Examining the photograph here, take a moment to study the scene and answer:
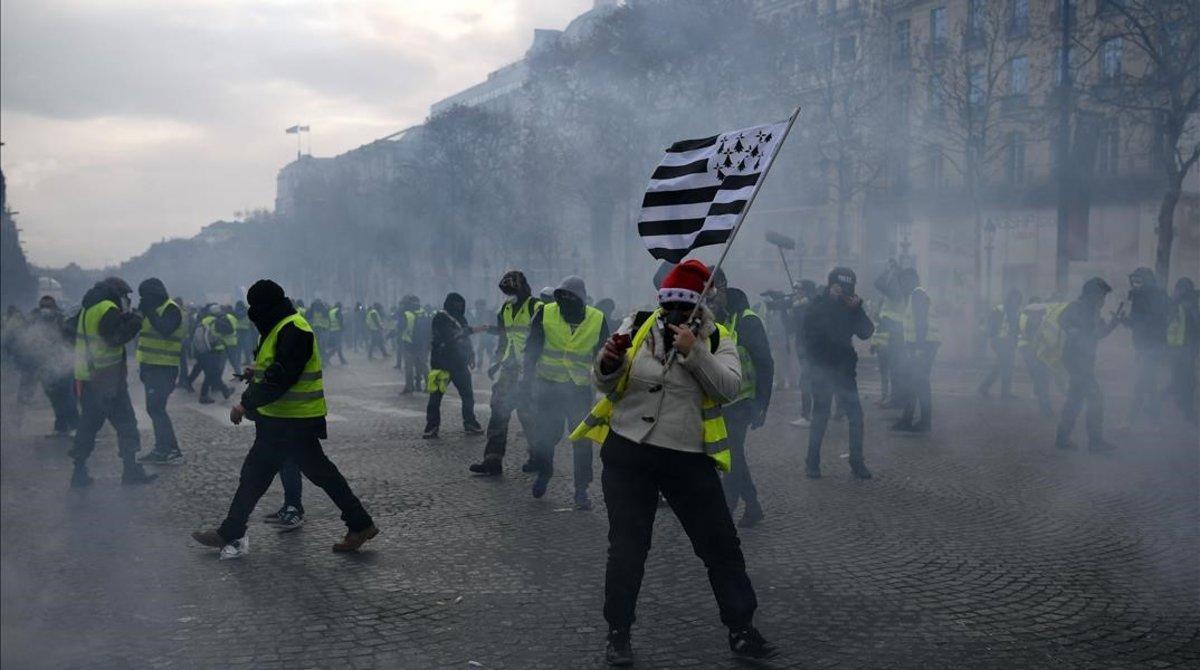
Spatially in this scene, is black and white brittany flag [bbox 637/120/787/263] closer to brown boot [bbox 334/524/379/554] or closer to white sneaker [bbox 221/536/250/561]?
brown boot [bbox 334/524/379/554]

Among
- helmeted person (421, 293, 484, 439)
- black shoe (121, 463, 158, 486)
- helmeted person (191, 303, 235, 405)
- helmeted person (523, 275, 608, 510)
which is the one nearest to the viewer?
helmeted person (523, 275, 608, 510)

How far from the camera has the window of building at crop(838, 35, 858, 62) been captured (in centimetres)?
1828

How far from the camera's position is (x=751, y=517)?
6.10 m

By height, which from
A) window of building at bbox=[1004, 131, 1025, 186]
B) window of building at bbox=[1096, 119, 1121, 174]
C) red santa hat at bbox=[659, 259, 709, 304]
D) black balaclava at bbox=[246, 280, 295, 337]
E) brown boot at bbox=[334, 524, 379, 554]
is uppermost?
window of building at bbox=[1004, 131, 1025, 186]

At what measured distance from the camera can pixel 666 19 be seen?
13.7 metres

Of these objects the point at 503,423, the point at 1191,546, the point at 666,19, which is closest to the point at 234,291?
the point at 666,19

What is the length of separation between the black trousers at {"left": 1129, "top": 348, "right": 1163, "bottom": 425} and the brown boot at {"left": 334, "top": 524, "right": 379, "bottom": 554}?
857 cm

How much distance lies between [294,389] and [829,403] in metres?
4.22

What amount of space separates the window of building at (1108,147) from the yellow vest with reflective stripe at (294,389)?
12751 mm

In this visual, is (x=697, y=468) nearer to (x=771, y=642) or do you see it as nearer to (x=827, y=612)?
(x=771, y=642)

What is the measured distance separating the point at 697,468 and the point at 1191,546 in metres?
3.49

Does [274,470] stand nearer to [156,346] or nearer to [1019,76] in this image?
[156,346]

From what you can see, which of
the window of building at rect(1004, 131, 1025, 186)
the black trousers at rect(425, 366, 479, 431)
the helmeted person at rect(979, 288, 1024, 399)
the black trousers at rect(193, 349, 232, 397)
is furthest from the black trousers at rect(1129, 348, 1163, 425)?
the black trousers at rect(193, 349, 232, 397)

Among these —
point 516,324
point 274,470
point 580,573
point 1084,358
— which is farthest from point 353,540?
point 1084,358
